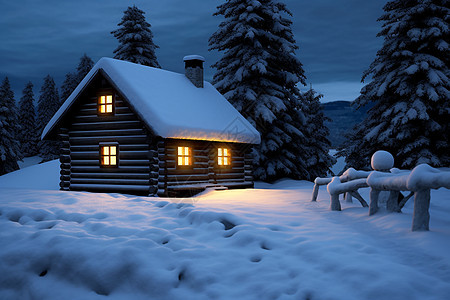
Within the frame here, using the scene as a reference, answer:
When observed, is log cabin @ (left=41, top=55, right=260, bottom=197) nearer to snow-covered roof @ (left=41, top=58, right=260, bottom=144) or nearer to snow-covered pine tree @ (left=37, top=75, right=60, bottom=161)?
snow-covered roof @ (left=41, top=58, right=260, bottom=144)

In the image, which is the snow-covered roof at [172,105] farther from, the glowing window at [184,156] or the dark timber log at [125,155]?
the glowing window at [184,156]

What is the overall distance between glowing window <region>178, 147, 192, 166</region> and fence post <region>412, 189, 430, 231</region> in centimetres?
1145

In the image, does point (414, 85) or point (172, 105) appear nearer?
point (172, 105)

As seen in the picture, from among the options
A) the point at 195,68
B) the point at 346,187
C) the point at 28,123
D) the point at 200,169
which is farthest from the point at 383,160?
the point at 28,123

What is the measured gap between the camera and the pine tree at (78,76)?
4322 cm

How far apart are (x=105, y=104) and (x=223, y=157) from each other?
6.14 meters

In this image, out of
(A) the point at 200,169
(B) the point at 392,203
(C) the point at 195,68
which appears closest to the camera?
(B) the point at 392,203

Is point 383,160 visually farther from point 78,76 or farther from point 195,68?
point 78,76

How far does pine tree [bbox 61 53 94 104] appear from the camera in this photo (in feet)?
142

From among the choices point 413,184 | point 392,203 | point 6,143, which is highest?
point 6,143

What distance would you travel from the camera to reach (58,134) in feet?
58.5

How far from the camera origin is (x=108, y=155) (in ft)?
55.6

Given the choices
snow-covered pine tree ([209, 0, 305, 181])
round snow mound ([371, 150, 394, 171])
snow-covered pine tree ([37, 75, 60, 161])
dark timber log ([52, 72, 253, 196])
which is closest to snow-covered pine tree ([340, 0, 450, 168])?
snow-covered pine tree ([209, 0, 305, 181])

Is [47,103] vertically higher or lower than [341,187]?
higher
